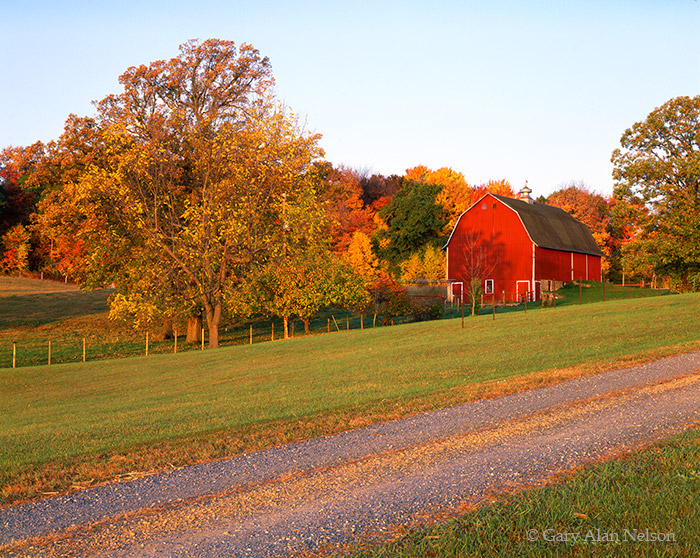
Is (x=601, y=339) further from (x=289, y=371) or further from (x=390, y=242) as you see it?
(x=390, y=242)

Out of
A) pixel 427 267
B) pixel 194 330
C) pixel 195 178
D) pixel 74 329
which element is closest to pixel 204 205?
pixel 195 178

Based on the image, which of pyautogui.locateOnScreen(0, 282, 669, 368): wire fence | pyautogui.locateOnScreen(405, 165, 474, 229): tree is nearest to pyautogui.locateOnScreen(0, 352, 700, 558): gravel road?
pyautogui.locateOnScreen(0, 282, 669, 368): wire fence

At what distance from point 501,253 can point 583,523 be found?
5221 cm

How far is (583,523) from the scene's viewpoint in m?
5.31

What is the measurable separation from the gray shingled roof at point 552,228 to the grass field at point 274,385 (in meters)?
23.2

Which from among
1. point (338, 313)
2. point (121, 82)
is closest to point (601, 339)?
point (121, 82)

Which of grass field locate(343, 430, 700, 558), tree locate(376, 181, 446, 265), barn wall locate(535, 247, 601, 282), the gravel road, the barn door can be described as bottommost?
the gravel road

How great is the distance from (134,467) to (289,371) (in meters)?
12.7

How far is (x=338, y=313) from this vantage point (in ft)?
189

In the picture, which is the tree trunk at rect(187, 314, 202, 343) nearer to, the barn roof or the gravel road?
the barn roof

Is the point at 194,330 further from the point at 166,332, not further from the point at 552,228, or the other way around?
the point at 552,228

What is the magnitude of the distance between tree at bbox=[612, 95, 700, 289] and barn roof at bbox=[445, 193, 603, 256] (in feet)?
30.0

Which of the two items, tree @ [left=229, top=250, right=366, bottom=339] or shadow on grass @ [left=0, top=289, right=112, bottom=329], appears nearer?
tree @ [left=229, top=250, right=366, bottom=339]

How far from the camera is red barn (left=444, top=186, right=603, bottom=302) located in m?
54.3
